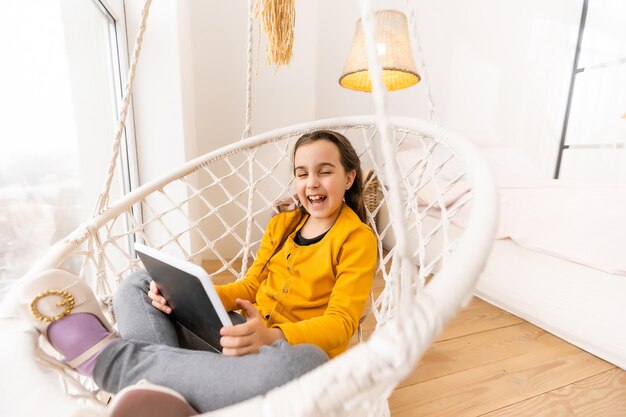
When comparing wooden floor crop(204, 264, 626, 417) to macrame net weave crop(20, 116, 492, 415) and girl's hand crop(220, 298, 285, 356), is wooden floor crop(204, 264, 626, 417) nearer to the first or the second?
macrame net weave crop(20, 116, 492, 415)

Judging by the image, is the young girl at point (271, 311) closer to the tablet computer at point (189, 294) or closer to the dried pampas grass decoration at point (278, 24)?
the tablet computer at point (189, 294)

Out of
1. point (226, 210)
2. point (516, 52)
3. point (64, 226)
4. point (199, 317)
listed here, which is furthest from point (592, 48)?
point (64, 226)

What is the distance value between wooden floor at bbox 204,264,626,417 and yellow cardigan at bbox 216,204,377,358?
382mm

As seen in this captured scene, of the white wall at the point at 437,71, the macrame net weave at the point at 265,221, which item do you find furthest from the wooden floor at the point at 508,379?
the white wall at the point at 437,71

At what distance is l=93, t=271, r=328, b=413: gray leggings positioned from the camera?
0.38 m

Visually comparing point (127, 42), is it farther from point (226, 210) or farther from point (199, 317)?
point (199, 317)

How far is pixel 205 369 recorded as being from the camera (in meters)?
0.41

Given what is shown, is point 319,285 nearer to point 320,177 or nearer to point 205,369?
point 320,177

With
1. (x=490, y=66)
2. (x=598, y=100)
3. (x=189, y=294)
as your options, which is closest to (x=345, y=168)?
(x=189, y=294)

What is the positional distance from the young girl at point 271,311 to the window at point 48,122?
24 cm

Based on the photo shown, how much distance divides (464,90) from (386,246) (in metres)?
1.11

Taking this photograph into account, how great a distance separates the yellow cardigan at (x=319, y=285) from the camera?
1.96 ft

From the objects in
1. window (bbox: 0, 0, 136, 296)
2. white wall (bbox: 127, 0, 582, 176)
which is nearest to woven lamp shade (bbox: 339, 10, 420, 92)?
white wall (bbox: 127, 0, 582, 176)

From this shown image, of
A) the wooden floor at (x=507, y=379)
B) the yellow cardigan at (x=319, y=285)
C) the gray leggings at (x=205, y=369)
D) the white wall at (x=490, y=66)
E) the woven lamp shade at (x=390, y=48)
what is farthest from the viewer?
the white wall at (x=490, y=66)
